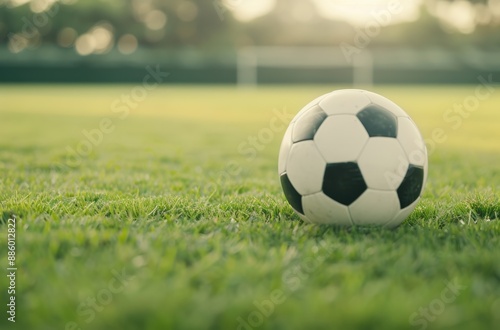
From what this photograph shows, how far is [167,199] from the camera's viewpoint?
126 inches

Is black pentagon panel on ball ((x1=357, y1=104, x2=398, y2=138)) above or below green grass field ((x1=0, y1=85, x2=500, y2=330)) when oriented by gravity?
above

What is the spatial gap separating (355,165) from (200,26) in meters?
39.2

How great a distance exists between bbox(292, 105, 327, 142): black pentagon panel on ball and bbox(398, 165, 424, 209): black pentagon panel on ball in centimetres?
53

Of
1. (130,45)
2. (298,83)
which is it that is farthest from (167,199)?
(130,45)

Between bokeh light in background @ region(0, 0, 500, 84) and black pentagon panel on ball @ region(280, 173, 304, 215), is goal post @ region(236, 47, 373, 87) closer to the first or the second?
bokeh light in background @ region(0, 0, 500, 84)

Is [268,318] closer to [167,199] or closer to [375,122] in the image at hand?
[375,122]

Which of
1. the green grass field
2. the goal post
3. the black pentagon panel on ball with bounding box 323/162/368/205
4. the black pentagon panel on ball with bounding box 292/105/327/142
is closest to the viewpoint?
the green grass field

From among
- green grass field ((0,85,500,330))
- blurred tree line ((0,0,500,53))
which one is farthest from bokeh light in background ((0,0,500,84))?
green grass field ((0,85,500,330))

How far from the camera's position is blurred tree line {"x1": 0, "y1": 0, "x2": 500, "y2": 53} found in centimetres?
3572

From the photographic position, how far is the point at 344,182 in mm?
2537

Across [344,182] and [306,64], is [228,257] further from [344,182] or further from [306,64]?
[306,64]

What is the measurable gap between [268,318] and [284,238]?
2.92 ft

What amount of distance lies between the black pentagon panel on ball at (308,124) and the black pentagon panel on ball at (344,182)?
0.75 feet

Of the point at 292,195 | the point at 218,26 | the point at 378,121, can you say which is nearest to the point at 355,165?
the point at 378,121
